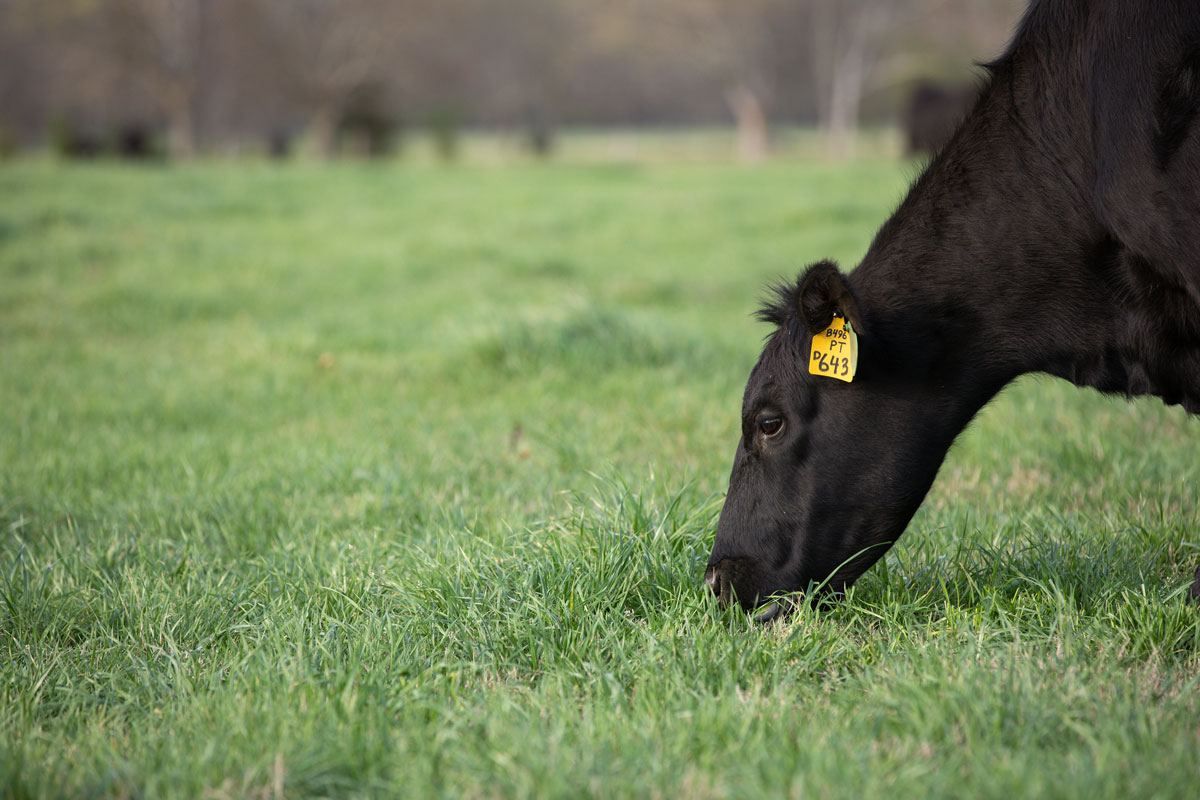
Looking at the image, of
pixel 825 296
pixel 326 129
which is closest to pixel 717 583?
pixel 825 296

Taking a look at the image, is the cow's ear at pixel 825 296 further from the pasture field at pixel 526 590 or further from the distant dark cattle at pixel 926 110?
the distant dark cattle at pixel 926 110

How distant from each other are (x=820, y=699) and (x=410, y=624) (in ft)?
3.84

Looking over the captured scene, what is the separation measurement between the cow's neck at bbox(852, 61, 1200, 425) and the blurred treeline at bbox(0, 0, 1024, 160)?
3613 cm

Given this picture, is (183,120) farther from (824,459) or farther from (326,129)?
(824,459)

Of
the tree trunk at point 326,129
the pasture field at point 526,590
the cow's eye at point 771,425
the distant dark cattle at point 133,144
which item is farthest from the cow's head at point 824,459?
the tree trunk at point 326,129

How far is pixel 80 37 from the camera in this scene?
134 ft

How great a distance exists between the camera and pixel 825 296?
2660mm

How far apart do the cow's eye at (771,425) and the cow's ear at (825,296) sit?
334 mm

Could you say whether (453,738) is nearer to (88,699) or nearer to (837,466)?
(88,699)

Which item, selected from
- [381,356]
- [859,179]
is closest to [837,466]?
[381,356]

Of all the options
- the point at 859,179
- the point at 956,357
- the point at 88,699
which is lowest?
the point at 88,699

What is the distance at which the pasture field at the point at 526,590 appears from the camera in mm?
2180

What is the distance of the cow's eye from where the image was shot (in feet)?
9.66

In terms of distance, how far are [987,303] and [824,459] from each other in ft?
2.07
